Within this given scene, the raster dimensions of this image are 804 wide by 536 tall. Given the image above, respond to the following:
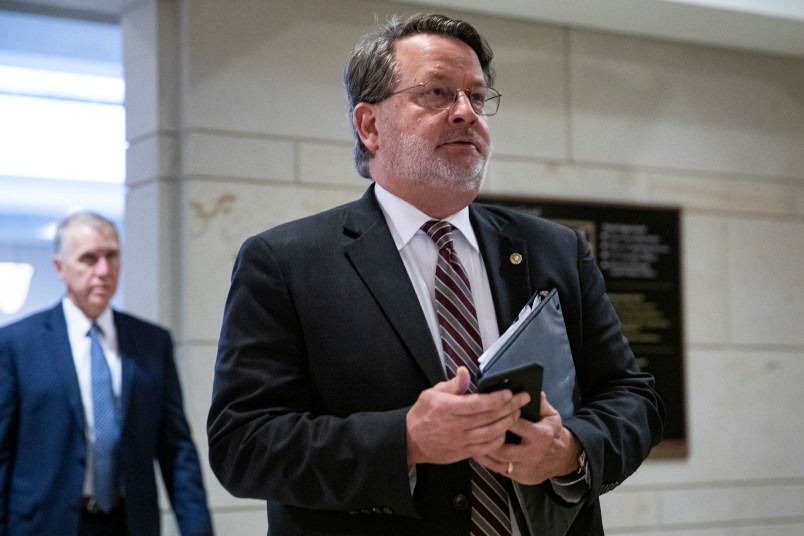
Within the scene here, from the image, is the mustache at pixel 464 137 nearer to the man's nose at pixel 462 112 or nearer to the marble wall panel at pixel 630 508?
the man's nose at pixel 462 112

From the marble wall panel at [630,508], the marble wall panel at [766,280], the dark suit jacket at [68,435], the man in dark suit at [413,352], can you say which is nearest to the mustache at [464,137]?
the man in dark suit at [413,352]

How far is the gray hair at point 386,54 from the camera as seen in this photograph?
7.61ft

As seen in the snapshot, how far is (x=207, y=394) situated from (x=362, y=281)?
3.02 metres

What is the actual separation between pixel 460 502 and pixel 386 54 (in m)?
0.97


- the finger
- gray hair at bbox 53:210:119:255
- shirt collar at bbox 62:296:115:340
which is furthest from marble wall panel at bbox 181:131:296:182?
the finger

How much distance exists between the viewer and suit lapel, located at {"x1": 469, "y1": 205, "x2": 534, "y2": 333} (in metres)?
2.12

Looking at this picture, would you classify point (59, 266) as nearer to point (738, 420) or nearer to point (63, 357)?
point (63, 357)

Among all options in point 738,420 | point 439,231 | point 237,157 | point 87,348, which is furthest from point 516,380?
point 738,420

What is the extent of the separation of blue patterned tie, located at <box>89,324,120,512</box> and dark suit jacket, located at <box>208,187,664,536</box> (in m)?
2.04

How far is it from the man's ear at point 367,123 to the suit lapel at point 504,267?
11.7 inches

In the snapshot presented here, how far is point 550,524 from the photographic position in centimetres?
195

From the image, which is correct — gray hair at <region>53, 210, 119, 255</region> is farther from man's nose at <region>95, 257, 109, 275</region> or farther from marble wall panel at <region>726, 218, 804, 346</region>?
marble wall panel at <region>726, 218, 804, 346</region>

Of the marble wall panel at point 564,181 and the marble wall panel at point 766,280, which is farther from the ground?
the marble wall panel at point 564,181

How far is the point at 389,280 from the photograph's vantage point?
2.07 m
